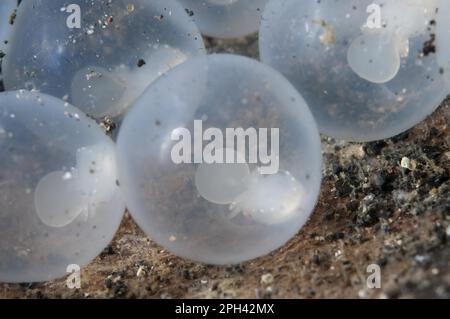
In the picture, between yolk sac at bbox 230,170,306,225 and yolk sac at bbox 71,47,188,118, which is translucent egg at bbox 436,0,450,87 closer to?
yolk sac at bbox 230,170,306,225

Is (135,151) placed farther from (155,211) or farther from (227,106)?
(227,106)

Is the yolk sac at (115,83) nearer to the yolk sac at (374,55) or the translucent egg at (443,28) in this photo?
the yolk sac at (374,55)

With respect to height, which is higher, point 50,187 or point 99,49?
point 99,49

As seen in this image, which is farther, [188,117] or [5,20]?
[5,20]

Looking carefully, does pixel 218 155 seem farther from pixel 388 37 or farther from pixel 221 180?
pixel 388 37

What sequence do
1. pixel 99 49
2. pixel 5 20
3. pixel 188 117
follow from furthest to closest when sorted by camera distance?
pixel 5 20, pixel 99 49, pixel 188 117

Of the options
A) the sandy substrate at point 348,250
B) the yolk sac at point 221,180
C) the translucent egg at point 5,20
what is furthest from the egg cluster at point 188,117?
the translucent egg at point 5,20

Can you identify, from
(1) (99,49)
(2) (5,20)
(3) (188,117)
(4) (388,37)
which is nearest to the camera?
(3) (188,117)

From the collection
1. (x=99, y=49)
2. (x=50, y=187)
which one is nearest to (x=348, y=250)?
(x=50, y=187)
